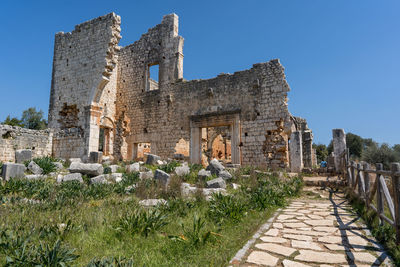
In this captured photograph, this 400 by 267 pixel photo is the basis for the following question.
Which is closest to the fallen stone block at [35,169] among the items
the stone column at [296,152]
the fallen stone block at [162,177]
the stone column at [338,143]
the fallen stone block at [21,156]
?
the fallen stone block at [21,156]

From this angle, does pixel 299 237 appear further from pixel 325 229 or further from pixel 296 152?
pixel 296 152

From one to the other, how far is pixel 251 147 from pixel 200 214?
9.15 meters

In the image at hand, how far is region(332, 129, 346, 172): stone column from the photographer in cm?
994

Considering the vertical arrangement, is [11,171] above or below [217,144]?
below

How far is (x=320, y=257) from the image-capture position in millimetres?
2988

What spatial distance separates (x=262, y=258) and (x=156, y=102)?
1417 cm

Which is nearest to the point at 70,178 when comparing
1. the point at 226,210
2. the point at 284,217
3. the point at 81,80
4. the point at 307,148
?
the point at 226,210

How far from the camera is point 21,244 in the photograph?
279cm

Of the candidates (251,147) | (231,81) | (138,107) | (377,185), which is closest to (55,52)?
Answer: (138,107)

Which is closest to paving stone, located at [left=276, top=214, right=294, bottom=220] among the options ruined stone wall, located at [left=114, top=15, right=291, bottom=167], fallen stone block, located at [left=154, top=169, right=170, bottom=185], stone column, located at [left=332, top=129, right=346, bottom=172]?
fallen stone block, located at [left=154, top=169, right=170, bottom=185]

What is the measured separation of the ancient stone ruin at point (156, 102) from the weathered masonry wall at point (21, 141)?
528mm

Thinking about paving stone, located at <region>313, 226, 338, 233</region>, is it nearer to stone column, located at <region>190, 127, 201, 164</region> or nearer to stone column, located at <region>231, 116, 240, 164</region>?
stone column, located at <region>231, 116, 240, 164</region>

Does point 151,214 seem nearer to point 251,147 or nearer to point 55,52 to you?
point 251,147

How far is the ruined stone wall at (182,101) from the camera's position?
12.8 meters
